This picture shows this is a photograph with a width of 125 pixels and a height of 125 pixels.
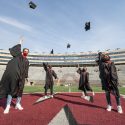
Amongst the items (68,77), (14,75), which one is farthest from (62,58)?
(14,75)

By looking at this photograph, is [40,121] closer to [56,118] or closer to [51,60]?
[56,118]

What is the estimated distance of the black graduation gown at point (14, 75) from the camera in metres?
6.11

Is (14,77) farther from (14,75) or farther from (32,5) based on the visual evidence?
(32,5)

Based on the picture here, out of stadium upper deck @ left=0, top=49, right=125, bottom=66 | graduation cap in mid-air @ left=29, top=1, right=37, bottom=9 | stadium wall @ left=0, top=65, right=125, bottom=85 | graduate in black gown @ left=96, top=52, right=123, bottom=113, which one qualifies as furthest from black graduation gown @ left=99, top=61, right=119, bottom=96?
stadium upper deck @ left=0, top=49, right=125, bottom=66

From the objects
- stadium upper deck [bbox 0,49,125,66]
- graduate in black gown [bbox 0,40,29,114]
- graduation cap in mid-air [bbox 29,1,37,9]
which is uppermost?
stadium upper deck [bbox 0,49,125,66]

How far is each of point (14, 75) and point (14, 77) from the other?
66mm

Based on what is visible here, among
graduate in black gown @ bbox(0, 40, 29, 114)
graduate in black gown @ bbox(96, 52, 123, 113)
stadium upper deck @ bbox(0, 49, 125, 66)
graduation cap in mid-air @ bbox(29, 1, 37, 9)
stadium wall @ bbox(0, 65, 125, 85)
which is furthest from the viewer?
stadium upper deck @ bbox(0, 49, 125, 66)

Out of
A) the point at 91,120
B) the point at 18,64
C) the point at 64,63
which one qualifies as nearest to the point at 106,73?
the point at 91,120

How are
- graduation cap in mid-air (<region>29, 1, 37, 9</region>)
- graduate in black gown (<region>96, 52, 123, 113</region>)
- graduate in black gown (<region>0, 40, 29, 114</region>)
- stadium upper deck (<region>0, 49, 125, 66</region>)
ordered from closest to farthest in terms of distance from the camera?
graduate in black gown (<region>0, 40, 29, 114</region>), graduate in black gown (<region>96, 52, 123, 113</region>), graduation cap in mid-air (<region>29, 1, 37, 9</region>), stadium upper deck (<region>0, 49, 125, 66</region>)

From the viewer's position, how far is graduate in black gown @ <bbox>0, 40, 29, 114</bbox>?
610 centimetres

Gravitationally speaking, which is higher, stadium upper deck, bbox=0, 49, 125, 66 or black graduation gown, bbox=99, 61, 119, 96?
stadium upper deck, bbox=0, 49, 125, 66

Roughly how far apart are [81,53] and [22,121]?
320ft

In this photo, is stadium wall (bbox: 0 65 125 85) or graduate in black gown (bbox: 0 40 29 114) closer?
graduate in black gown (bbox: 0 40 29 114)

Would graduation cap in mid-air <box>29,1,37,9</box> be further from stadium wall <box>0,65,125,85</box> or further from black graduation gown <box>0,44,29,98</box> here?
stadium wall <box>0,65,125,85</box>
